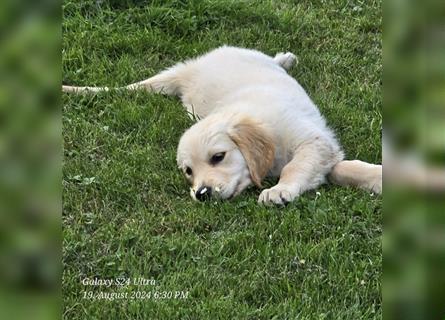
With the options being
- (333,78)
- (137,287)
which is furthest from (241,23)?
(137,287)

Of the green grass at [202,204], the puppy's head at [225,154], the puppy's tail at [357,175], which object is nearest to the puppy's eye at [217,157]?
the puppy's head at [225,154]

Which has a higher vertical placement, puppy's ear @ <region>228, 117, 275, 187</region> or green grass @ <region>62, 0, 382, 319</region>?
green grass @ <region>62, 0, 382, 319</region>

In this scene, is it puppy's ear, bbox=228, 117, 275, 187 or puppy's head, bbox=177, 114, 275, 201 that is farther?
puppy's ear, bbox=228, 117, 275, 187

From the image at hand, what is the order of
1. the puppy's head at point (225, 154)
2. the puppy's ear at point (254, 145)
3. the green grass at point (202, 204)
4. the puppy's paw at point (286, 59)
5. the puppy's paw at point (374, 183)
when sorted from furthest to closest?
the puppy's paw at point (286, 59) → the puppy's ear at point (254, 145) → the puppy's head at point (225, 154) → the puppy's paw at point (374, 183) → the green grass at point (202, 204)

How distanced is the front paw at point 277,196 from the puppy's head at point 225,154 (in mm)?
106

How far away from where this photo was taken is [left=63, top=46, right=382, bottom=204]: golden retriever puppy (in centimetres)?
244

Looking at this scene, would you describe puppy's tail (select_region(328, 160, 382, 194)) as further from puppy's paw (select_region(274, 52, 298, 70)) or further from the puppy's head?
puppy's paw (select_region(274, 52, 298, 70))

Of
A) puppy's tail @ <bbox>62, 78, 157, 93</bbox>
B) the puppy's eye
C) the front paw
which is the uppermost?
puppy's tail @ <bbox>62, 78, 157, 93</bbox>

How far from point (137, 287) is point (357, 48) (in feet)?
4.37

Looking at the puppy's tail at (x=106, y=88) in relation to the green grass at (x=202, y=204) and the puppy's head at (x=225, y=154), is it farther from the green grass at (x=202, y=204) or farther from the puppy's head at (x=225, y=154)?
the puppy's head at (x=225, y=154)

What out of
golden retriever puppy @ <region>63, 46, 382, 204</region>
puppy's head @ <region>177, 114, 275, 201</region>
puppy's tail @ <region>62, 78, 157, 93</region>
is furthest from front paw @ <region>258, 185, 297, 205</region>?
puppy's tail @ <region>62, 78, 157, 93</region>

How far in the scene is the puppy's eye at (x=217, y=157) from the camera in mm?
2539

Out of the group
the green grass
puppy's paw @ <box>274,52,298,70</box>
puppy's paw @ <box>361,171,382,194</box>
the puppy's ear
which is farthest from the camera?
puppy's paw @ <box>274,52,298,70</box>

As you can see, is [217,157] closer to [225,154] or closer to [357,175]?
[225,154]
